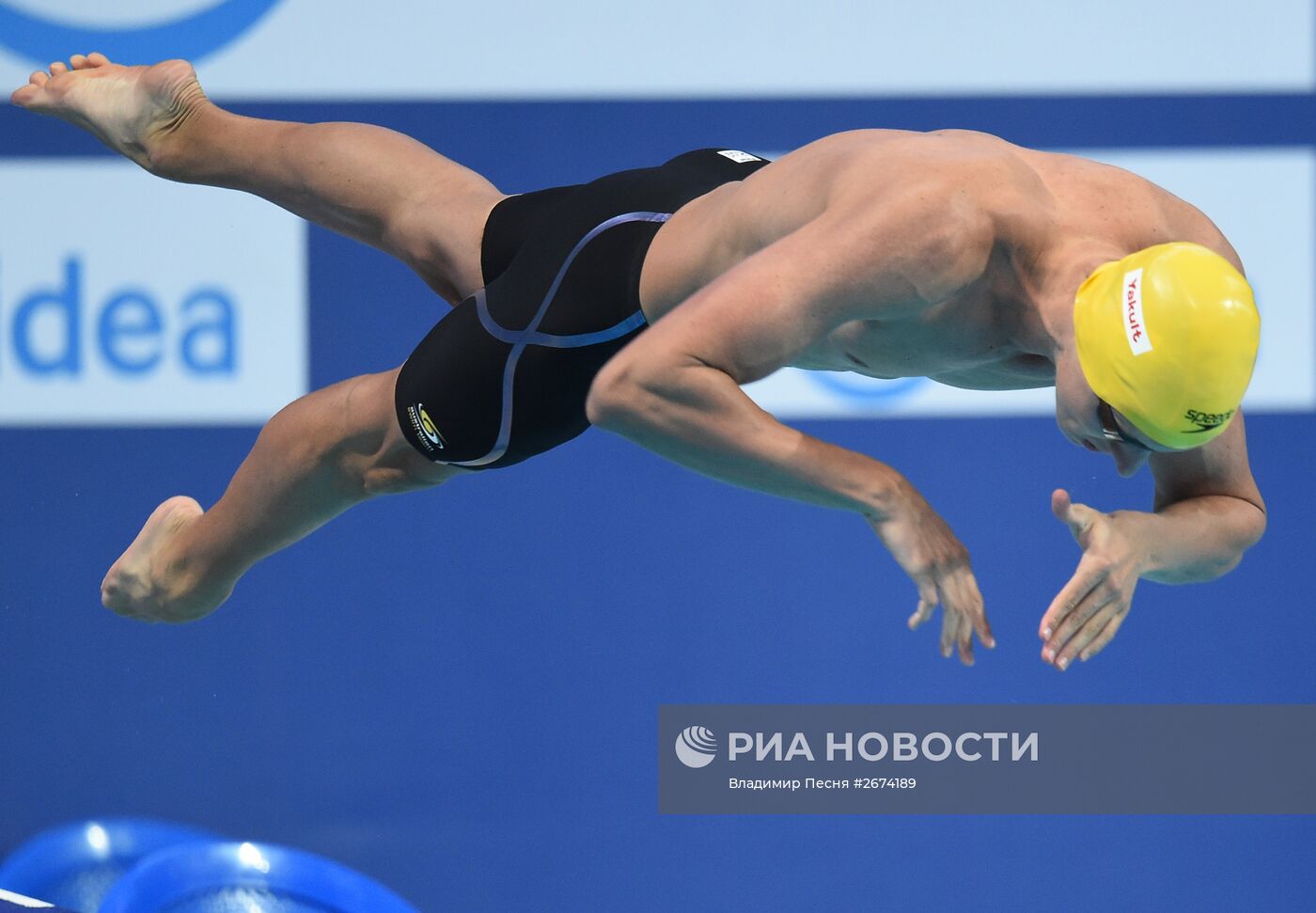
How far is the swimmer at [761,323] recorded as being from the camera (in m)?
1.77

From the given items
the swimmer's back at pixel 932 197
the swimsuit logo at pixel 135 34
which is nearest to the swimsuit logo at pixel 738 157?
the swimmer's back at pixel 932 197

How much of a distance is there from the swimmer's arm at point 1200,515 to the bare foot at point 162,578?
155 cm

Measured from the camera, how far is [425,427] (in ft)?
7.59

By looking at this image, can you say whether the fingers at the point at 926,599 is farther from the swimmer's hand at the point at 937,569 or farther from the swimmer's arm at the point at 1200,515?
the swimmer's arm at the point at 1200,515

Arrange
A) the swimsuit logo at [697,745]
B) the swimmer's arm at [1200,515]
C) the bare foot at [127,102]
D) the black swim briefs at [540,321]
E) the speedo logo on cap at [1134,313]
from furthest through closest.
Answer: the swimsuit logo at [697,745]
the bare foot at [127,102]
the black swim briefs at [540,321]
the swimmer's arm at [1200,515]
the speedo logo on cap at [1134,313]

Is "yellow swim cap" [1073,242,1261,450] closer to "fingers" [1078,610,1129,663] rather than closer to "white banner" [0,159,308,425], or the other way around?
"fingers" [1078,610,1129,663]

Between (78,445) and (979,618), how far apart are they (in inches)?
102

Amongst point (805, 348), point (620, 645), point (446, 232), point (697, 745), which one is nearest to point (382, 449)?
point (446, 232)

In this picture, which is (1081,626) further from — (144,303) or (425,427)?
(144,303)

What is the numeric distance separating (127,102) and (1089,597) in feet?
5.88

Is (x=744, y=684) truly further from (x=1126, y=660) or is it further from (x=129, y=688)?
(x=129, y=688)

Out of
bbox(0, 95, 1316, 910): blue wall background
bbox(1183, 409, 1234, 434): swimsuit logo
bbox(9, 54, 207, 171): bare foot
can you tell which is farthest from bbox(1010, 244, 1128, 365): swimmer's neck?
bbox(0, 95, 1316, 910): blue wall background

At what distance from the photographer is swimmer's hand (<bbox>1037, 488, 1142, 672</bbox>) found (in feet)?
5.89

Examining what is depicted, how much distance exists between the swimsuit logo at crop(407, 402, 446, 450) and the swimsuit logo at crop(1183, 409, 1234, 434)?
1.07m
